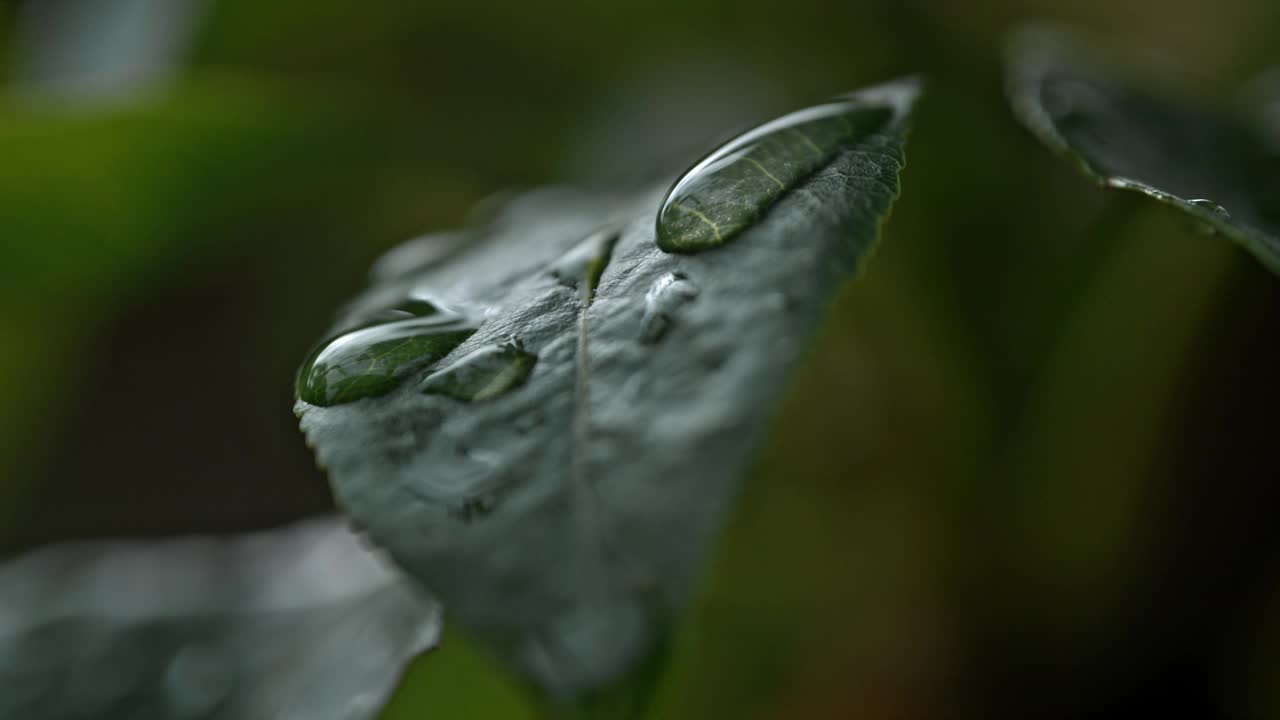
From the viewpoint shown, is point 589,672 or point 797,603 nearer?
point 589,672

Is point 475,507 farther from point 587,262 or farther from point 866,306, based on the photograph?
point 866,306

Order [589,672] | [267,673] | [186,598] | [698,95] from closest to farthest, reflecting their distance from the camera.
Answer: [589,672]
[267,673]
[186,598]
[698,95]

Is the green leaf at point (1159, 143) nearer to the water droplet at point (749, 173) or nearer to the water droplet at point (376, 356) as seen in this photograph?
the water droplet at point (749, 173)

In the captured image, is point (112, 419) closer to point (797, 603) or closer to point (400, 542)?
point (797, 603)

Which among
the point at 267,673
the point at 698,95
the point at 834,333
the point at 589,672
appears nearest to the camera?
the point at 589,672

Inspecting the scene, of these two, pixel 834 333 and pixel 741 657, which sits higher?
pixel 834 333

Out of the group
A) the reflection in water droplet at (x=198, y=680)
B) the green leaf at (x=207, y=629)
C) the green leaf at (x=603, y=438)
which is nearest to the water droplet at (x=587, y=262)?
the green leaf at (x=603, y=438)

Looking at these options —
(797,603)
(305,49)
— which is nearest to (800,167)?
(797,603)

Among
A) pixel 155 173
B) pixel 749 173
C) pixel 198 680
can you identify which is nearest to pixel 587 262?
pixel 749 173
